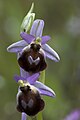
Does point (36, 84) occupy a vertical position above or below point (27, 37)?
below

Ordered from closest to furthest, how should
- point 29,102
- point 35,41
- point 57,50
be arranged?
point 29,102
point 35,41
point 57,50

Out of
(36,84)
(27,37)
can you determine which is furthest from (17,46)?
(36,84)

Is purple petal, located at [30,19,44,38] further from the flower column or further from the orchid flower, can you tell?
the orchid flower

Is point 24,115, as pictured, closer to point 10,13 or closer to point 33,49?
point 33,49

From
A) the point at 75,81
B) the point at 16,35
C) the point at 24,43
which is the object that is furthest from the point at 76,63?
the point at 24,43

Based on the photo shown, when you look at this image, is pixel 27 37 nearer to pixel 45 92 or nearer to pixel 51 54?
pixel 51 54
